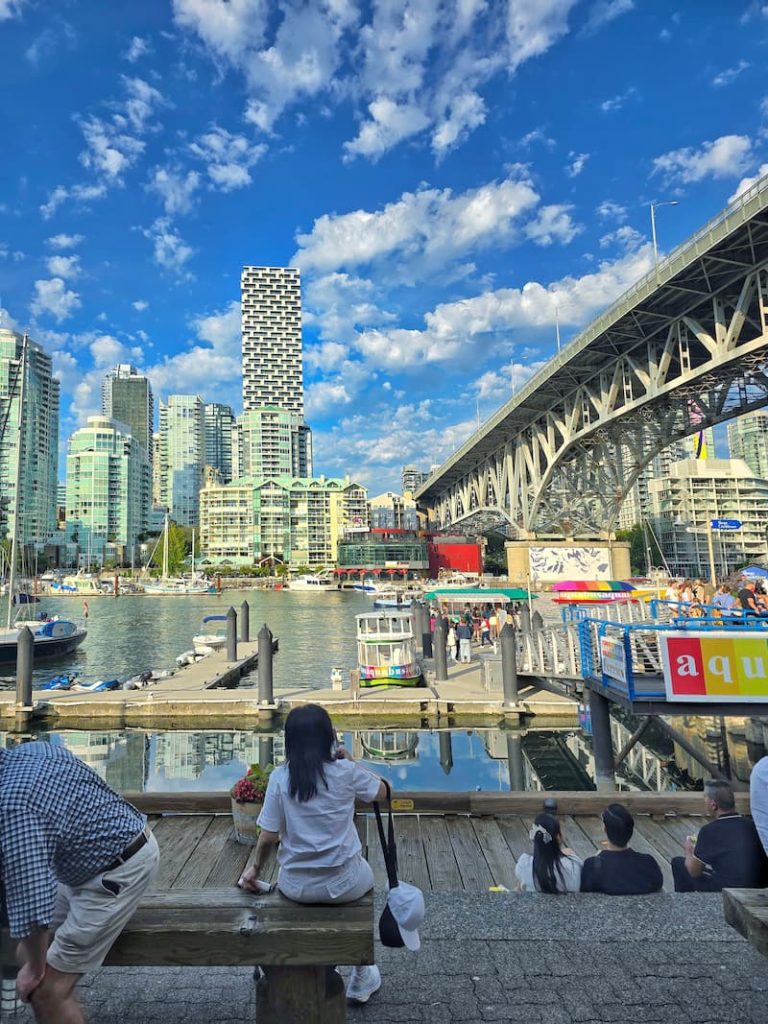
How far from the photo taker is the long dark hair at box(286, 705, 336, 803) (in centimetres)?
330

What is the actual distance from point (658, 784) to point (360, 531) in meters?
115

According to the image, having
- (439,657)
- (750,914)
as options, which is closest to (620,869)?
(750,914)

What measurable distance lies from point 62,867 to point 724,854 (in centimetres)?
467

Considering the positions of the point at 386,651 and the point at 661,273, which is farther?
the point at 661,273

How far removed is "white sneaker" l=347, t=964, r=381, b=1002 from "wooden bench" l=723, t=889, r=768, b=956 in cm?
197

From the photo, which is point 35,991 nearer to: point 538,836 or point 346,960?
point 346,960

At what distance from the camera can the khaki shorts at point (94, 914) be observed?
2.64 m

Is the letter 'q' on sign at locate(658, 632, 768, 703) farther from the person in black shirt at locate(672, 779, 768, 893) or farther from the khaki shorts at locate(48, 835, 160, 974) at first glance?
the khaki shorts at locate(48, 835, 160, 974)

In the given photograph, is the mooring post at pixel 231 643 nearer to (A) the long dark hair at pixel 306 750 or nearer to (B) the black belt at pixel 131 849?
(A) the long dark hair at pixel 306 750

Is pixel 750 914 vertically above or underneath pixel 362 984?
above

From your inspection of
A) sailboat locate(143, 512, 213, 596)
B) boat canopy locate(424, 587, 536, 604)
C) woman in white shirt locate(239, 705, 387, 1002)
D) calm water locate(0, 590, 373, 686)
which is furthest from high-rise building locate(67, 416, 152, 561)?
woman in white shirt locate(239, 705, 387, 1002)

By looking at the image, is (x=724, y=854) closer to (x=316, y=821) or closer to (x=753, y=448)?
(x=316, y=821)

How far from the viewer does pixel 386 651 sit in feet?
70.1

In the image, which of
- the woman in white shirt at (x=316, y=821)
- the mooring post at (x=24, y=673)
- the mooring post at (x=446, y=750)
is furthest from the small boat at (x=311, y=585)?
the woman in white shirt at (x=316, y=821)
